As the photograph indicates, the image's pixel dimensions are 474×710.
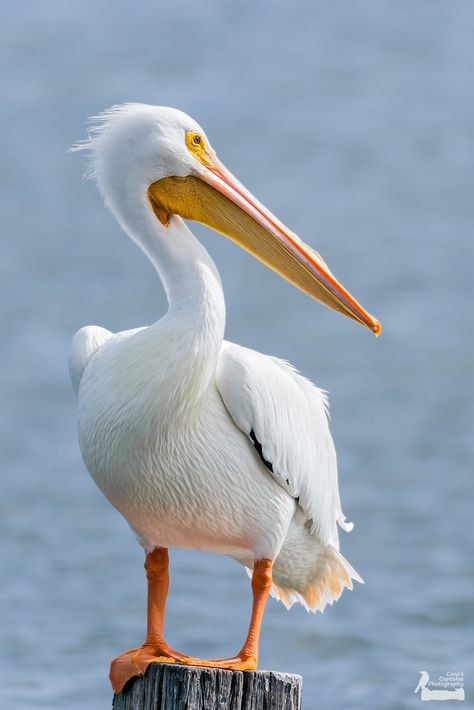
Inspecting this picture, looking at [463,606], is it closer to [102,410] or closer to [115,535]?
[115,535]

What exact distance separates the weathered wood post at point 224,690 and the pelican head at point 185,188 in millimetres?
1148

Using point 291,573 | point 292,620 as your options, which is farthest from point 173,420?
point 292,620

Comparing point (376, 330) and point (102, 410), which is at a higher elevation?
point (376, 330)

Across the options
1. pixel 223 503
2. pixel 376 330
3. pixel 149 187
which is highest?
pixel 149 187

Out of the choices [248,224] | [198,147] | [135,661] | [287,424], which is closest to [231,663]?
[135,661]

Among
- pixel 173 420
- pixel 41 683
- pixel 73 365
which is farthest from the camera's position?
pixel 41 683

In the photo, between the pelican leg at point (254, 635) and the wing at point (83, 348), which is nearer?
the pelican leg at point (254, 635)

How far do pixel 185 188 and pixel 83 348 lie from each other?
2.30 ft

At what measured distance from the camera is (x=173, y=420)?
15.8 ft

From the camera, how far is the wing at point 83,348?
207 inches

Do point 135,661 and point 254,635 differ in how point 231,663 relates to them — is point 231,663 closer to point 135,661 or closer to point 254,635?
point 254,635

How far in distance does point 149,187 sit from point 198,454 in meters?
0.87

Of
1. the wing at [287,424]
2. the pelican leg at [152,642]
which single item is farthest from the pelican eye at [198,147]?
the pelican leg at [152,642]

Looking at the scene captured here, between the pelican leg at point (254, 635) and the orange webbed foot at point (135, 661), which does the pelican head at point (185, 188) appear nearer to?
the pelican leg at point (254, 635)
